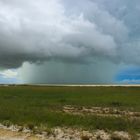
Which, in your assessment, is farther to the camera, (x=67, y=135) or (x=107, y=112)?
(x=107, y=112)

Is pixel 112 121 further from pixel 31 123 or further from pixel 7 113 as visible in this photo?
pixel 7 113

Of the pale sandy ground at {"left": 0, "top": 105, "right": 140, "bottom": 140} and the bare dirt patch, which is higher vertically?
the bare dirt patch

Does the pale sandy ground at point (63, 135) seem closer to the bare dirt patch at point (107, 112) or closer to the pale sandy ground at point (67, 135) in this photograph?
the pale sandy ground at point (67, 135)

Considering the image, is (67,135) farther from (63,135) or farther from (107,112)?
(107,112)

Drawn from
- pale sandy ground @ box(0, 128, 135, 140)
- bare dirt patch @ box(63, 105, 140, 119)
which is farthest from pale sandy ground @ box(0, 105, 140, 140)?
bare dirt patch @ box(63, 105, 140, 119)

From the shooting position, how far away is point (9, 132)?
83.3 ft

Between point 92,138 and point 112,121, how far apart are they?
9143 mm

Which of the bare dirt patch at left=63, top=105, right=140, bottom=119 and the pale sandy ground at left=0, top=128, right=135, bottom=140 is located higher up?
the bare dirt patch at left=63, top=105, right=140, bottom=119

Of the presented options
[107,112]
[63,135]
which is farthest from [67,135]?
[107,112]

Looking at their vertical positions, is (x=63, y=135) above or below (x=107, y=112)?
below

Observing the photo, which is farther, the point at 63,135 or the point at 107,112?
the point at 107,112

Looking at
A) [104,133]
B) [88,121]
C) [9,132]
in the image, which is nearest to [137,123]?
[88,121]

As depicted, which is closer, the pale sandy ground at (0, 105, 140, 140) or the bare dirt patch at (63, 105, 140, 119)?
the pale sandy ground at (0, 105, 140, 140)

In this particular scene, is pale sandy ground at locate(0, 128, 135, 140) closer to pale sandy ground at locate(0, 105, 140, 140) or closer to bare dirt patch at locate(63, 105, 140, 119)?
pale sandy ground at locate(0, 105, 140, 140)
